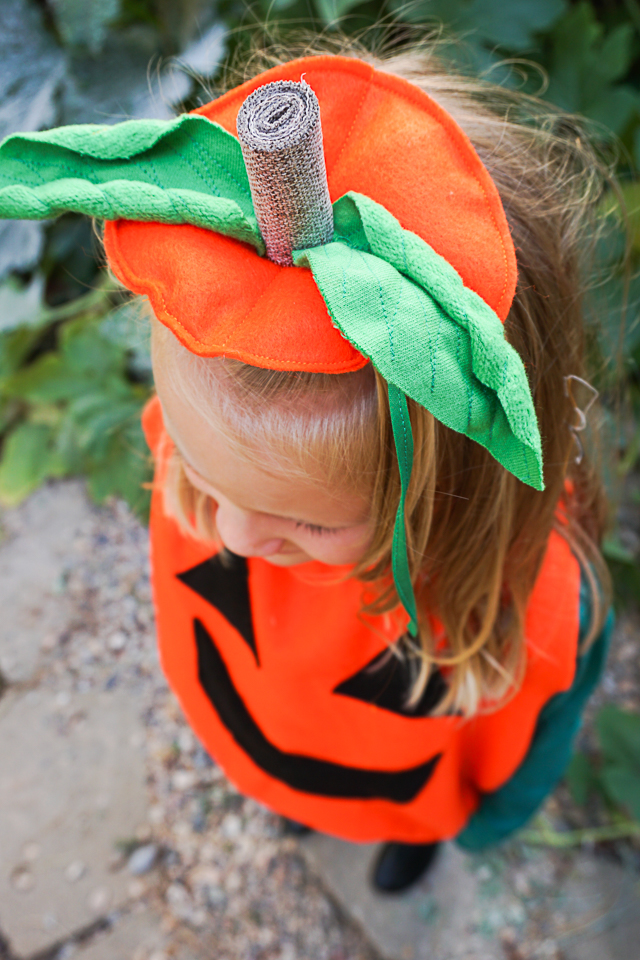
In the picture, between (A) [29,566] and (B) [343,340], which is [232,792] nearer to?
(A) [29,566]

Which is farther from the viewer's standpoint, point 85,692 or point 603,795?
point 85,692

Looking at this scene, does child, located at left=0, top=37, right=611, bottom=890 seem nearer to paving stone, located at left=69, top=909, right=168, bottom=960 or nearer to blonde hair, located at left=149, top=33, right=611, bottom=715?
blonde hair, located at left=149, top=33, right=611, bottom=715

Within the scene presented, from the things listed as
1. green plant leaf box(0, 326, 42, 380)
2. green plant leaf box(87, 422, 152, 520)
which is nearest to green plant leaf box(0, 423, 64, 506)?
green plant leaf box(0, 326, 42, 380)

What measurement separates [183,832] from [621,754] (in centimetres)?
88

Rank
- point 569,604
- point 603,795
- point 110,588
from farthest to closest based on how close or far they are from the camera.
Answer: point 110,588 → point 603,795 → point 569,604

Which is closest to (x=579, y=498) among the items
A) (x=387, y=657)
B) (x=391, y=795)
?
(x=387, y=657)

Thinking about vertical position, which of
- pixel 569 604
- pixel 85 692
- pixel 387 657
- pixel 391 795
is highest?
pixel 569 604

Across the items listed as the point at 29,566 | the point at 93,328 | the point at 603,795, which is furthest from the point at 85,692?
the point at 603,795

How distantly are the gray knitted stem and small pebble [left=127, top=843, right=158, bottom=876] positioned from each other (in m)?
1.31

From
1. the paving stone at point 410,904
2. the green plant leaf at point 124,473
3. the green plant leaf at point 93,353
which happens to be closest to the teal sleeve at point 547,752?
the paving stone at point 410,904

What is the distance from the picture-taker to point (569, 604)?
76 centimetres

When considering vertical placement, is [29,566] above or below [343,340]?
below

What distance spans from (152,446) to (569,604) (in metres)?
0.58

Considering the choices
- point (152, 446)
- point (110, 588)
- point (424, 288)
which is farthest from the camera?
point (110, 588)
